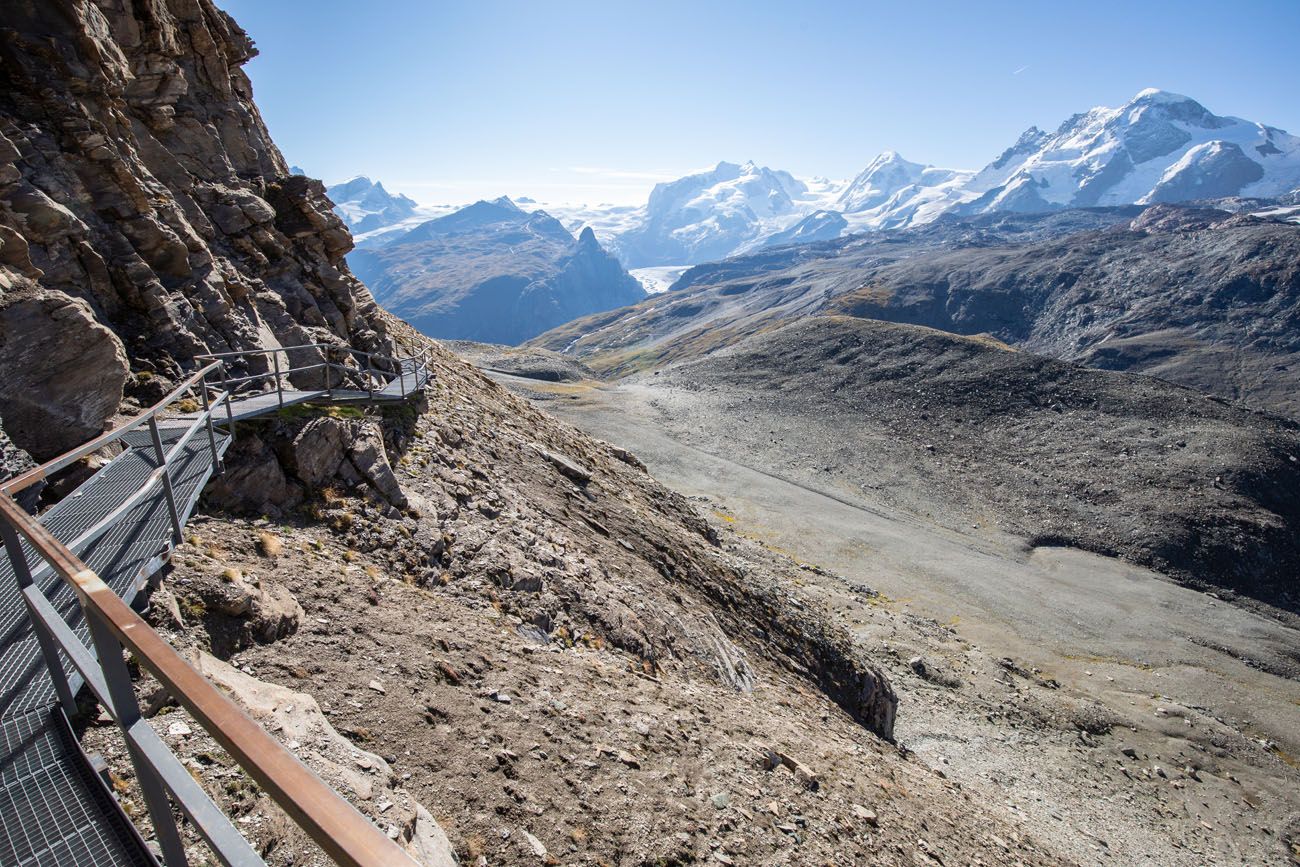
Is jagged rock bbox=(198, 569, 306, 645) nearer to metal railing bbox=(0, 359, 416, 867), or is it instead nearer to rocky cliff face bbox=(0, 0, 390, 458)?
rocky cliff face bbox=(0, 0, 390, 458)

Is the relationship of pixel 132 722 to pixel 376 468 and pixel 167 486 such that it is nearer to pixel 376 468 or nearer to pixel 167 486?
pixel 167 486

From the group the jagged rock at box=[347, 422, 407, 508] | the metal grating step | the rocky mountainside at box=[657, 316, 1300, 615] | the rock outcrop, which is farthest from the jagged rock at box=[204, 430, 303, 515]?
the rocky mountainside at box=[657, 316, 1300, 615]

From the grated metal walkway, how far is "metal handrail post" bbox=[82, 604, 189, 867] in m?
1.57

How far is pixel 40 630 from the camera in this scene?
4484 millimetres

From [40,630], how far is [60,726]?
125 centimetres

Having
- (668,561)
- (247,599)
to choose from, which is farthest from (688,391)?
(247,599)

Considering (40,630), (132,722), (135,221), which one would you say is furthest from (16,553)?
(135,221)

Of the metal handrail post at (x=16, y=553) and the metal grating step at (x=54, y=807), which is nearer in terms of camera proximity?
the metal grating step at (x=54, y=807)

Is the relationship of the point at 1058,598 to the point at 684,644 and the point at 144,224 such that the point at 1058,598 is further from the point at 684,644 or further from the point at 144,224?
the point at 144,224

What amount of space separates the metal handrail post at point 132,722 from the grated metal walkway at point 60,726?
1.57m

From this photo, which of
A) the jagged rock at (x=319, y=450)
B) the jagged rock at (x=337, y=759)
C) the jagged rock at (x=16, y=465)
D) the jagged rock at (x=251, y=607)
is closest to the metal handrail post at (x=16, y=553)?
the jagged rock at (x=337, y=759)

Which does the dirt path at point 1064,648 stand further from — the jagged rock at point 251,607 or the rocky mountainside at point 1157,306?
the rocky mountainside at point 1157,306

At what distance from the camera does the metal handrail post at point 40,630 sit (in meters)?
4.54

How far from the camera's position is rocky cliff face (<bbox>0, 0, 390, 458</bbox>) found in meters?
10.9
